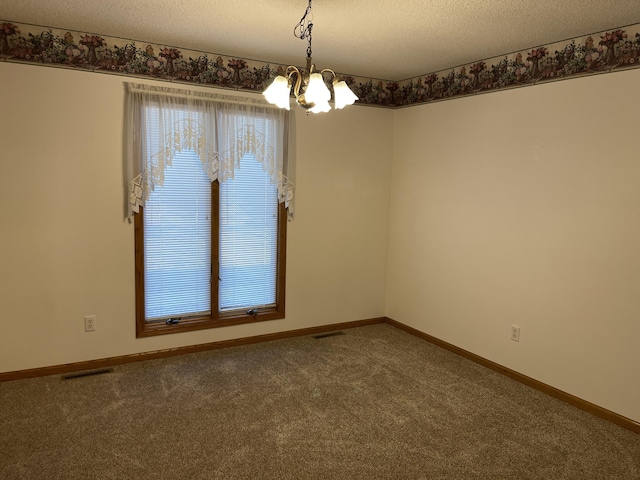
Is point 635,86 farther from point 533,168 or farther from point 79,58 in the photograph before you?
point 79,58

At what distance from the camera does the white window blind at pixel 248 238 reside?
410 cm

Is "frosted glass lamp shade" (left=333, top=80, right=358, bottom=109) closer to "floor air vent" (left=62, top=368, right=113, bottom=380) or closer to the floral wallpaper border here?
the floral wallpaper border

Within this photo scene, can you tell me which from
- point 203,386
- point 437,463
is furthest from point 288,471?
point 203,386

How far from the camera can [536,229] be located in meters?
3.45

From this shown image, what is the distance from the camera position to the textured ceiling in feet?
8.70

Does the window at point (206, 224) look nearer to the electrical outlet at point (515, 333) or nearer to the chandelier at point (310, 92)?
the chandelier at point (310, 92)

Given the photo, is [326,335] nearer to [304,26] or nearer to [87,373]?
[87,373]

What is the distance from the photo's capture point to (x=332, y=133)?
Answer: 14.6 feet

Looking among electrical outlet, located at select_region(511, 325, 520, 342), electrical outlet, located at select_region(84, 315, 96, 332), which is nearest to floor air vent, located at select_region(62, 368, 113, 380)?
electrical outlet, located at select_region(84, 315, 96, 332)

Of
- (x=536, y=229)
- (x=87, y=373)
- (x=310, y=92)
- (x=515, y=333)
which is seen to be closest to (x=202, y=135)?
(x=310, y=92)

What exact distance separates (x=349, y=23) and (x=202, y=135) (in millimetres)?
1576

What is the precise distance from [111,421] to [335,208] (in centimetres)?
271

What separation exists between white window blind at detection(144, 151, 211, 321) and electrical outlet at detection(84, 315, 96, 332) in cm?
42

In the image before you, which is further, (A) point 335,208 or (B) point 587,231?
(A) point 335,208
